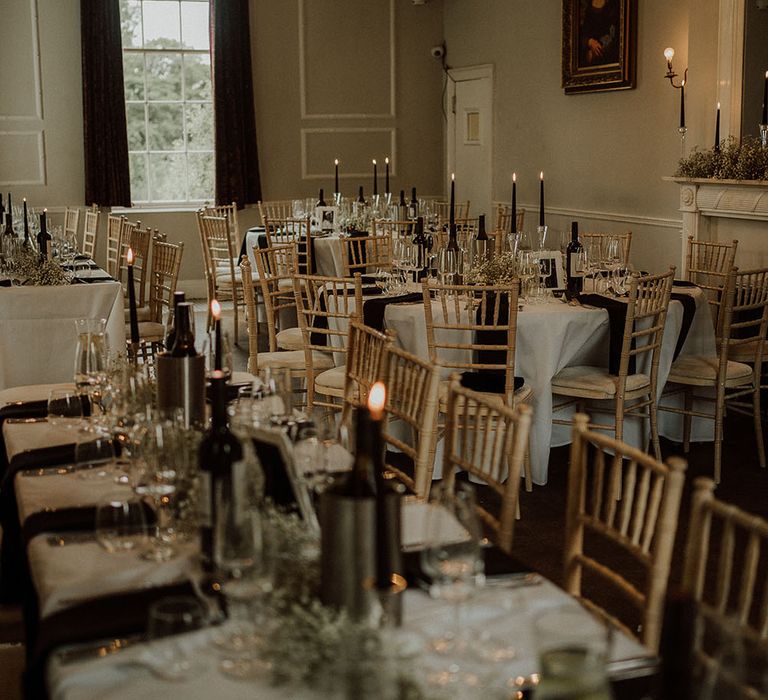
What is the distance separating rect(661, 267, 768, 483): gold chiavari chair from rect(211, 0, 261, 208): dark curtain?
20.0 feet

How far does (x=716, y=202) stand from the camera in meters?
6.78

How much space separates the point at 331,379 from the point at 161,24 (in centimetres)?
663

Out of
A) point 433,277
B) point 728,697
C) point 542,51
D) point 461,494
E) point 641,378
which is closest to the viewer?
point 728,697

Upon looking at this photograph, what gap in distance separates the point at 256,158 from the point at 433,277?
509 cm

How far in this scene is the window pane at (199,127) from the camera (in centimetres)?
1084

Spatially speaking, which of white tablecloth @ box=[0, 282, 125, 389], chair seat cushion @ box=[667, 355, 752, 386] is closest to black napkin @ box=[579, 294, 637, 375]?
chair seat cushion @ box=[667, 355, 752, 386]

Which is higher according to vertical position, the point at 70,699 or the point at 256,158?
the point at 256,158

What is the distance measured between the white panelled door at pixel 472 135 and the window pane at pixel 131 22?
3258 mm

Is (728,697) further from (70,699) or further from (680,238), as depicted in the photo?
(680,238)

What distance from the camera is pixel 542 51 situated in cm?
948

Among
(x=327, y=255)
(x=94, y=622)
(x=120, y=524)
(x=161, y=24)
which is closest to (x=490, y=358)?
(x=120, y=524)

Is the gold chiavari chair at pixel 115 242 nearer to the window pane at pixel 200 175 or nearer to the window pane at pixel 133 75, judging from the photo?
the window pane at pixel 200 175

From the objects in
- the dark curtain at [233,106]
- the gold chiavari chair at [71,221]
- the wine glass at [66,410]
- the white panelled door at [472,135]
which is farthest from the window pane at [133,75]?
the wine glass at [66,410]

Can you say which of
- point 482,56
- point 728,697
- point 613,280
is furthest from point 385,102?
point 728,697
